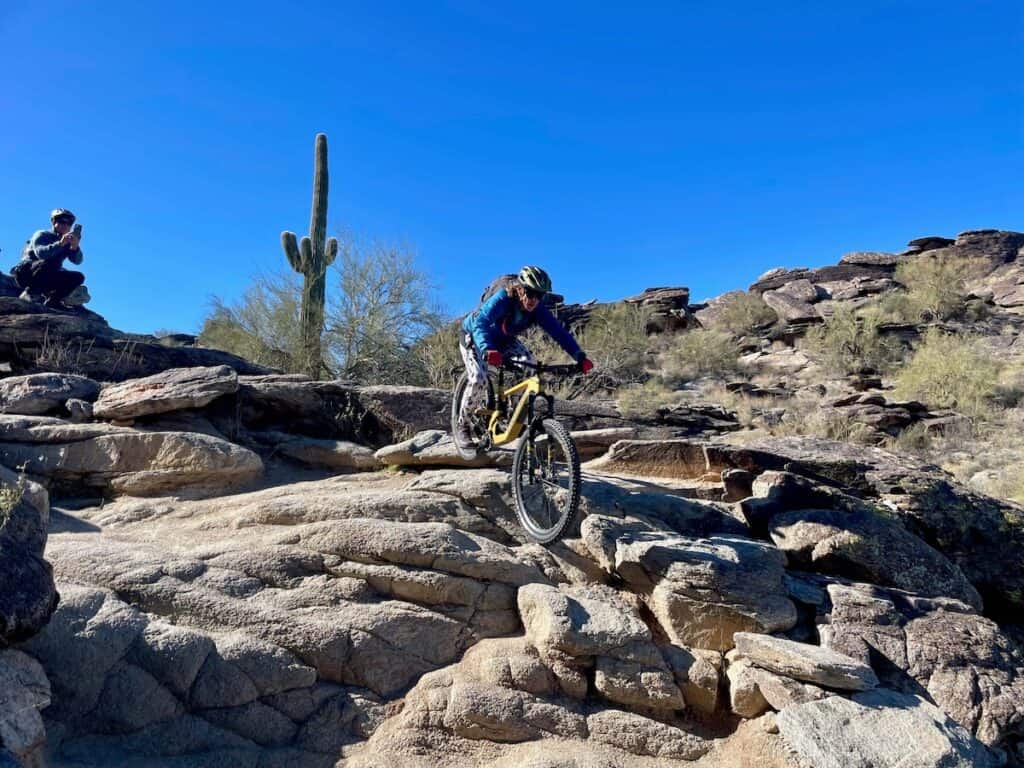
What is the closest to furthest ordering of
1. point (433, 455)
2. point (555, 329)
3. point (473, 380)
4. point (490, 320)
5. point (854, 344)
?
1. point (490, 320)
2. point (555, 329)
3. point (473, 380)
4. point (433, 455)
5. point (854, 344)

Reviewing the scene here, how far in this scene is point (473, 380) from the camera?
6.70 meters

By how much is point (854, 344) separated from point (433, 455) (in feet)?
60.6

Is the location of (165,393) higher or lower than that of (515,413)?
higher

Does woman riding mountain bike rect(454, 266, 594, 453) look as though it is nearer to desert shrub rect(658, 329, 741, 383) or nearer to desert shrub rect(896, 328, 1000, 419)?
desert shrub rect(896, 328, 1000, 419)

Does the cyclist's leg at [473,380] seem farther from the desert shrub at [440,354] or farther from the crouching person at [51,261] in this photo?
the crouching person at [51,261]

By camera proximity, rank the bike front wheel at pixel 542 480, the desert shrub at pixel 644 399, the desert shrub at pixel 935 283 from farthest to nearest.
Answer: the desert shrub at pixel 935 283 < the desert shrub at pixel 644 399 < the bike front wheel at pixel 542 480

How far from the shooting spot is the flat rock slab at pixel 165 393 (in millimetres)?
8680

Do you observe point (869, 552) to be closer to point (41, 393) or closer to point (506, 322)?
point (506, 322)

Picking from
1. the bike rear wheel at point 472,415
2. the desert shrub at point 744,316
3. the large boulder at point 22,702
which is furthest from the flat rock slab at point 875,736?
the desert shrub at point 744,316

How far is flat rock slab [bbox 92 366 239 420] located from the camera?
8680 millimetres

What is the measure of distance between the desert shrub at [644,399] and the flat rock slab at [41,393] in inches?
313

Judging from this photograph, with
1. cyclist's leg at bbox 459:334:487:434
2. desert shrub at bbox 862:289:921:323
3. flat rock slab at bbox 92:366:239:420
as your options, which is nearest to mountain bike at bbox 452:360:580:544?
cyclist's leg at bbox 459:334:487:434

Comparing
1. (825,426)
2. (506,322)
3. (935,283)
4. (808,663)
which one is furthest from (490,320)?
(935,283)

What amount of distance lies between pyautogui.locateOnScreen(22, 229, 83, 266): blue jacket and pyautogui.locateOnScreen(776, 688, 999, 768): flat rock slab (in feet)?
44.7
